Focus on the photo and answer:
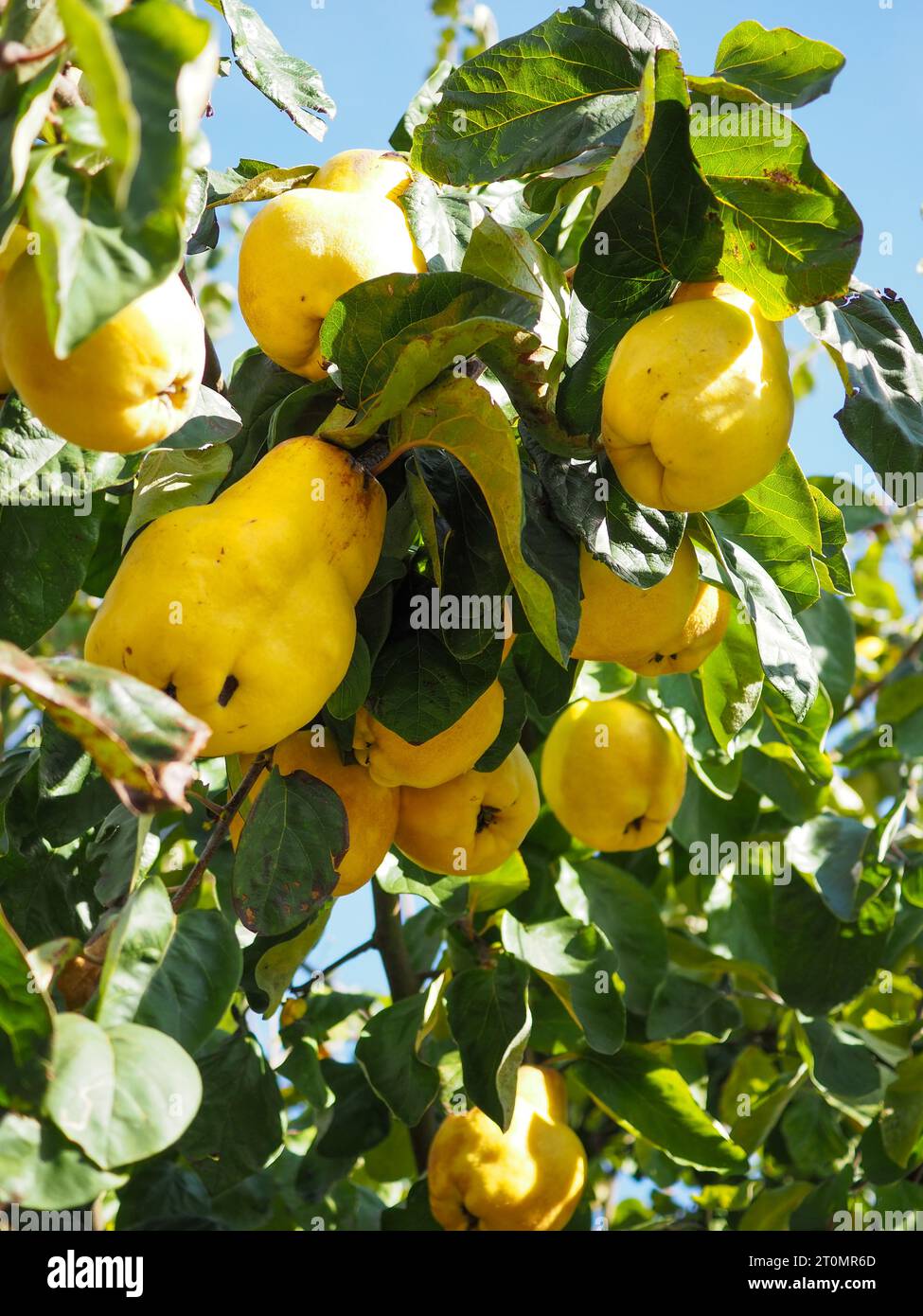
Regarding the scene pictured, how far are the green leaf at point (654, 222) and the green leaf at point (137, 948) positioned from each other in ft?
2.24

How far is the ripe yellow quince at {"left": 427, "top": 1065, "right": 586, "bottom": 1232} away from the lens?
1.88 metres

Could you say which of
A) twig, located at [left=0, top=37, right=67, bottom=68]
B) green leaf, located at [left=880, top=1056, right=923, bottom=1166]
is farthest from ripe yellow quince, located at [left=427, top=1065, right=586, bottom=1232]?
twig, located at [left=0, top=37, right=67, bottom=68]

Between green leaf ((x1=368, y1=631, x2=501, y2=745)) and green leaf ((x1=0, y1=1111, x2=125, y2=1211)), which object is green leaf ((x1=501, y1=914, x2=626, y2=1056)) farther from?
green leaf ((x1=0, y1=1111, x2=125, y2=1211))

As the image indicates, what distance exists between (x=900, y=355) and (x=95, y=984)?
0.99 metres

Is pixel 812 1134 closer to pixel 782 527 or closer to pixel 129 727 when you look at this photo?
pixel 782 527

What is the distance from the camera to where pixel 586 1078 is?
2.09 meters

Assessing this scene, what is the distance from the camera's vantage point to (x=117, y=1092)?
88cm

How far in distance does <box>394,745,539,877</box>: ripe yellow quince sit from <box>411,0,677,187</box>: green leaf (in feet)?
2.18

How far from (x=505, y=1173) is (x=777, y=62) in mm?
1500

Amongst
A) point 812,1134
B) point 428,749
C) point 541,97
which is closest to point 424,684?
point 428,749

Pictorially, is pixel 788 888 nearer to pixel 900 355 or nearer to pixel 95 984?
pixel 900 355

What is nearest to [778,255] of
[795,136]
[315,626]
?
[795,136]

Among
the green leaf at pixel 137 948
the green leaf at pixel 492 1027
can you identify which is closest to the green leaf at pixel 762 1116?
the green leaf at pixel 492 1027

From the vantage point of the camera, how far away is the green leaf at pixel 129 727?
2.67 ft
